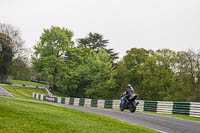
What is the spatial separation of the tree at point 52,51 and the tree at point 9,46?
6.42m

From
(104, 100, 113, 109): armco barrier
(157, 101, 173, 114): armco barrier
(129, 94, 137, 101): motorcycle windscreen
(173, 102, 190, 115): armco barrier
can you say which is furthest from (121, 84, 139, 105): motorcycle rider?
(104, 100, 113, 109): armco barrier

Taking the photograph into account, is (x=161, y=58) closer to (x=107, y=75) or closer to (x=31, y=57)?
(x=107, y=75)

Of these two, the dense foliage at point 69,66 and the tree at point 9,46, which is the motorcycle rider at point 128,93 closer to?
the dense foliage at point 69,66

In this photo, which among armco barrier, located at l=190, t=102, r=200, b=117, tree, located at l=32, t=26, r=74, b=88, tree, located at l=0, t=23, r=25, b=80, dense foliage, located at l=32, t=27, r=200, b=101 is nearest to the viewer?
armco barrier, located at l=190, t=102, r=200, b=117

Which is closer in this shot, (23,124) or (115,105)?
(23,124)

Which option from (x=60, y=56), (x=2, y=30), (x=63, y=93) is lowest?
(x=63, y=93)

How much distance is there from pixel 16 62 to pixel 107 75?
864 inches

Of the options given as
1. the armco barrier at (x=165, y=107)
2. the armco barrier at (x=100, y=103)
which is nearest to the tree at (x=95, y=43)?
the armco barrier at (x=100, y=103)

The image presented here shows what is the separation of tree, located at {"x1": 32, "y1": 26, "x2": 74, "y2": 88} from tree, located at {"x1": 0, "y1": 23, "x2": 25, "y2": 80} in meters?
6.42

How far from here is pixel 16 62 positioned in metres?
59.4

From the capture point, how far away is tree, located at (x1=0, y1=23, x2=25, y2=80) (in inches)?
2345

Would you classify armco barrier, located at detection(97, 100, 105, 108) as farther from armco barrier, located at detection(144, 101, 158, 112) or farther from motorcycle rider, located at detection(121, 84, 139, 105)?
motorcycle rider, located at detection(121, 84, 139, 105)

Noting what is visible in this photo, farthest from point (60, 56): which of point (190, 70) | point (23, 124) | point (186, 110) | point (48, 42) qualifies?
point (23, 124)

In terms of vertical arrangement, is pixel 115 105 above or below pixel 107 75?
below
